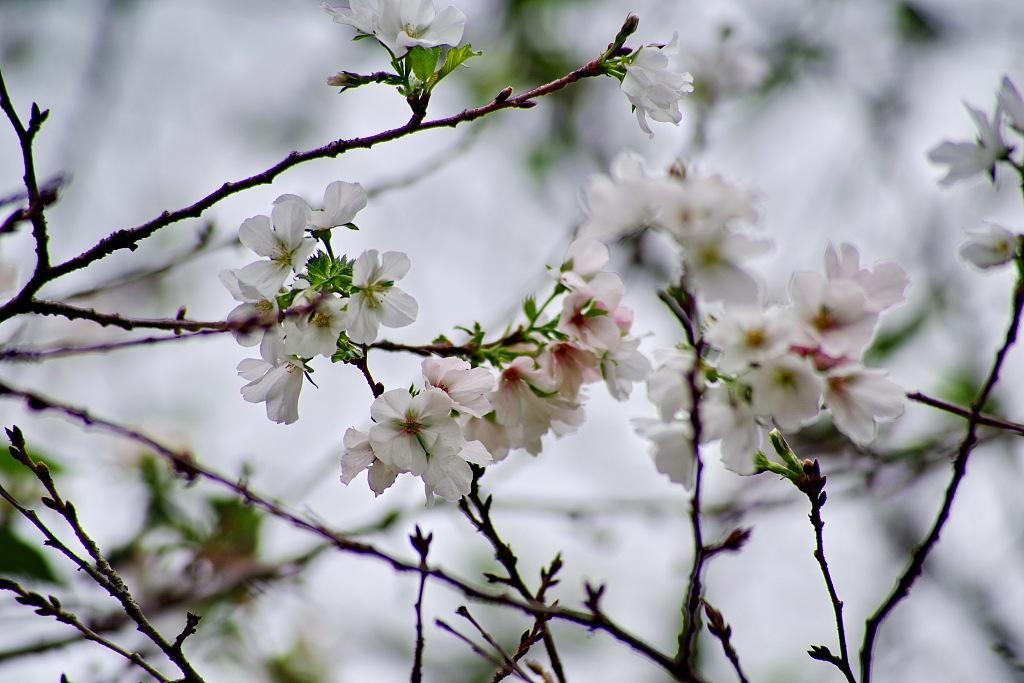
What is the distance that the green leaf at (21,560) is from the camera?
2.57 m

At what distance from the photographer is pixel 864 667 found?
1.27 meters

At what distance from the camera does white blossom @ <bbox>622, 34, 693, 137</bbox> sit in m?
1.36

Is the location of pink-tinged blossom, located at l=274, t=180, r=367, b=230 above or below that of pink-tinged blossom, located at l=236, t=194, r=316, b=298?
above

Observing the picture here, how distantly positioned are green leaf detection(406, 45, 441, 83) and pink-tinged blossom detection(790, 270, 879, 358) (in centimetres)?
64

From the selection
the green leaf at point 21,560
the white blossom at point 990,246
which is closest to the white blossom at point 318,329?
the white blossom at point 990,246

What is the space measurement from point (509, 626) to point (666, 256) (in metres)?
3.03

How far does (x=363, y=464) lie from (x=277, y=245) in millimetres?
386

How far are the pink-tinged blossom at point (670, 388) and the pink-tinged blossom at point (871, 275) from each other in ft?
0.81

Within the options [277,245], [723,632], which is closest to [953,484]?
[723,632]

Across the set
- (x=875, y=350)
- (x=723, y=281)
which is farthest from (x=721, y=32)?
(x=723, y=281)

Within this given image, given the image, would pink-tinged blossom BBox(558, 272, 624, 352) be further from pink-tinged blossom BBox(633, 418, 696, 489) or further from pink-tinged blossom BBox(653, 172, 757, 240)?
pink-tinged blossom BBox(653, 172, 757, 240)

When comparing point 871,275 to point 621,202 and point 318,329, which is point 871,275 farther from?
point 318,329

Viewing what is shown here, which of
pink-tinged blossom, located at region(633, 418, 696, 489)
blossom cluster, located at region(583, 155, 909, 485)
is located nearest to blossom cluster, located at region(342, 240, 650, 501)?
pink-tinged blossom, located at region(633, 418, 696, 489)

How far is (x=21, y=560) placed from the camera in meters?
2.61
